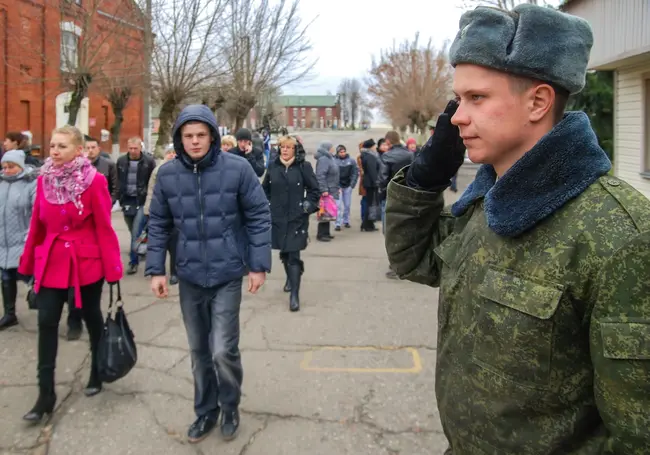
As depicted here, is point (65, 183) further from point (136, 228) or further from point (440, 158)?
point (136, 228)

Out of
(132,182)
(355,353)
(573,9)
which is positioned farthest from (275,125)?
(355,353)

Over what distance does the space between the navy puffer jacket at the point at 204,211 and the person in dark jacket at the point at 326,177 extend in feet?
21.1

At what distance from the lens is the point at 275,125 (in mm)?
51469

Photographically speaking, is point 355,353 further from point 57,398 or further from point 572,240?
point 572,240

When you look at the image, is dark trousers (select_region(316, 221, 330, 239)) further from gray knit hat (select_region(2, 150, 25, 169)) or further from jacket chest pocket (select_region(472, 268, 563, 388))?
jacket chest pocket (select_region(472, 268, 563, 388))

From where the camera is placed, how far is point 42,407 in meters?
3.61

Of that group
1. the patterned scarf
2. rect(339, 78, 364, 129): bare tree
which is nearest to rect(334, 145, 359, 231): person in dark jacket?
the patterned scarf

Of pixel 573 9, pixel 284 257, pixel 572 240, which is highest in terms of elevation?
pixel 573 9

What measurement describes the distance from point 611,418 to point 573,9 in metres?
12.8

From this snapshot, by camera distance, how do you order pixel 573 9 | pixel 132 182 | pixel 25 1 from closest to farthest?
1. pixel 132 182
2. pixel 573 9
3. pixel 25 1

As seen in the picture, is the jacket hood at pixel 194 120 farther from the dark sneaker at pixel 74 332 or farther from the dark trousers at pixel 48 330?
the dark sneaker at pixel 74 332

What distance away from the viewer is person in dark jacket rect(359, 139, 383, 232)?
10.8 meters

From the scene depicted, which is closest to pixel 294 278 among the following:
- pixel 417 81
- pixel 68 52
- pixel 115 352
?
→ pixel 115 352

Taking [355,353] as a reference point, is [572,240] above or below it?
above
